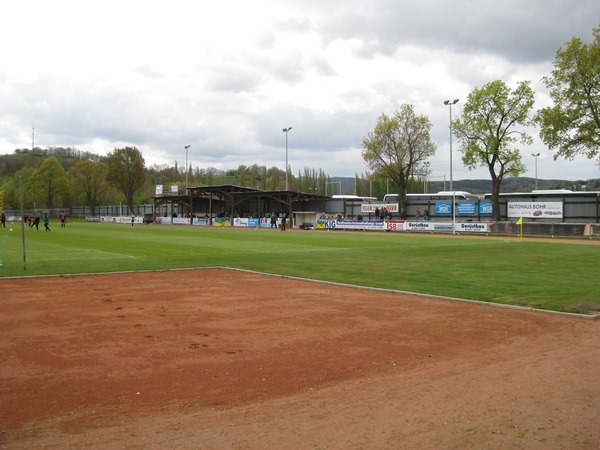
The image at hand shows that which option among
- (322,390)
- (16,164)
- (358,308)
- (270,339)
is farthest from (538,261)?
(16,164)

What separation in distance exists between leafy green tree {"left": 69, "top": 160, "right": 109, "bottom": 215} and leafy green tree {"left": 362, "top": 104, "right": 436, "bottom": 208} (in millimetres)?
72626

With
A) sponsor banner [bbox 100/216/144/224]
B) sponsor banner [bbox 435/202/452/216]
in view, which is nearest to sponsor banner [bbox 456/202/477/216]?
sponsor banner [bbox 435/202/452/216]

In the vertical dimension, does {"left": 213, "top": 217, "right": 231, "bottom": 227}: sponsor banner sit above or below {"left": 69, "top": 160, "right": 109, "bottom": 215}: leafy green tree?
below

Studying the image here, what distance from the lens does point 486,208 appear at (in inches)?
2215

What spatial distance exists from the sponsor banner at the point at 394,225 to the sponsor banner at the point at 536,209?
11356mm

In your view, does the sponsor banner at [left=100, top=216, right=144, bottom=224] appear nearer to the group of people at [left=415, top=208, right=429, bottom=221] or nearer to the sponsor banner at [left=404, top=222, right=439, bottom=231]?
the group of people at [left=415, top=208, right=429, bottom=221]

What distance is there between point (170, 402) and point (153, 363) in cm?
167

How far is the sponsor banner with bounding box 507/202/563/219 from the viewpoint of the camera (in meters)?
51.2

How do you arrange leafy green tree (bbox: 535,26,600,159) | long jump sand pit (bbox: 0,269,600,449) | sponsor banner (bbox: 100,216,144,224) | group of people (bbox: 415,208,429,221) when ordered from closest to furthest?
long jump sand pit (bbox: 0,269,600,449) < leafy green tree (bbox: 535,26,600,159) < group of people (bbox: 415,208,429,221) < sponsor banner (bbox: 100,216,144,224)

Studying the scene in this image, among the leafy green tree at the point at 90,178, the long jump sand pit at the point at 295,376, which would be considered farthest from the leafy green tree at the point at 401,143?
the leafy green tree at the point at 90,178

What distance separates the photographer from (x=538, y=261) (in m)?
22.8

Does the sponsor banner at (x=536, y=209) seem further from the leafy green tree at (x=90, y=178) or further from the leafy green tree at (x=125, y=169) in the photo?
the leafy green tree at (x=90, y=178)

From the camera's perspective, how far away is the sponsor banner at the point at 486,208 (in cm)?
5609

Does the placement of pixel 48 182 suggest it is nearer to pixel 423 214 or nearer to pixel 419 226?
pixel 423 214
